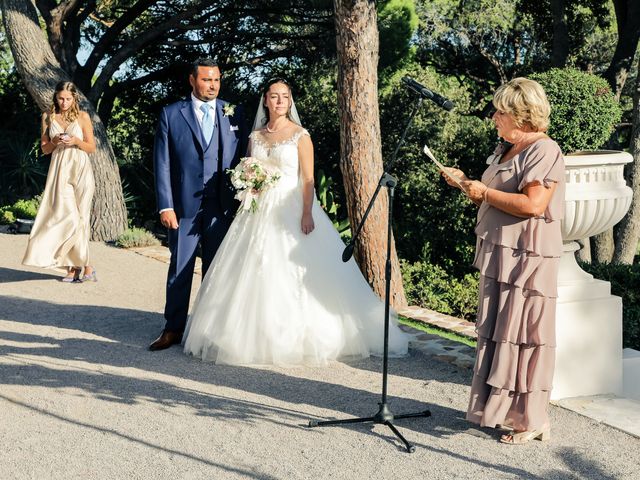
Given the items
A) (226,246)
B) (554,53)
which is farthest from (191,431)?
(554,53)

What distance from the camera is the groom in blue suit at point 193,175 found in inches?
255

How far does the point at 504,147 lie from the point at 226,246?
7.99ft

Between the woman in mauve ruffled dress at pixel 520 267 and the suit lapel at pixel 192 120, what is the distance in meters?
2.58

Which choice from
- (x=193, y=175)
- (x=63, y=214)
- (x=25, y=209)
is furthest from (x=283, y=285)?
(x=25, y=209)

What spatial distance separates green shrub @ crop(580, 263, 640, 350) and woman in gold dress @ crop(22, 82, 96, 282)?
6.26m

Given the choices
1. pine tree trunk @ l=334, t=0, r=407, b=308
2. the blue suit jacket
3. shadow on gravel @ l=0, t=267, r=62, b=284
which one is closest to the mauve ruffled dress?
the blue suit jacket

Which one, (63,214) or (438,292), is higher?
(63,214)

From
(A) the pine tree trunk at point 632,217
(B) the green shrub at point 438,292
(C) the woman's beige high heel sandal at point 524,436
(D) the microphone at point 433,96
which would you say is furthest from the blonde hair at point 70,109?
(A) the pine tree trunk at point 632,217

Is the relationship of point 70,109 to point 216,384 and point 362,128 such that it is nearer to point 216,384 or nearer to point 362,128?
point 362,128

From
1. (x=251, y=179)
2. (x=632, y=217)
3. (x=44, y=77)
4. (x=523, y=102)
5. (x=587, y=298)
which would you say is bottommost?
(x=587, y=298)

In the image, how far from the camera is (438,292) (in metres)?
12.6

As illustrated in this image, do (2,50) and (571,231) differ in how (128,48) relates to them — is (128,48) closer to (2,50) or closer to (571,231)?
(2,50)

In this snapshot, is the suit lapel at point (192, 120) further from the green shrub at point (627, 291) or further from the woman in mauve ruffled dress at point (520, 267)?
the green shrub at point (627, 291)

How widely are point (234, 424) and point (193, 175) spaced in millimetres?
2374
